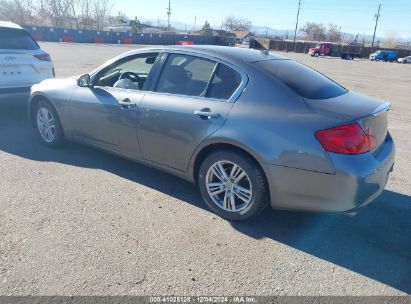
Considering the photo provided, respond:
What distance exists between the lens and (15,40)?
6.66 m

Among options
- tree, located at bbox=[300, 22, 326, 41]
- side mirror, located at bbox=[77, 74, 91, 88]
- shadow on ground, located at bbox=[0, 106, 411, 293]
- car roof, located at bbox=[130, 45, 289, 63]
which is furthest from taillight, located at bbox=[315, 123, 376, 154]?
tree, located at bbox=[300, 22, 326, 41]

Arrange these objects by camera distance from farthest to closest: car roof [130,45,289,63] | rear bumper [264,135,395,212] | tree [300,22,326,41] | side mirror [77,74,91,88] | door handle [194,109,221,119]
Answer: tree [300,22,326,41] < side mirror [77,74,91,88] < car roof [130,45,289,63] < door handle [194,109,221,119] < rear bumper [264,135,395,212]

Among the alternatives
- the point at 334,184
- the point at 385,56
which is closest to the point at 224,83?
the point at 334,184

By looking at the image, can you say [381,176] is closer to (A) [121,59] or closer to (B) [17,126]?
(A) [121,59]

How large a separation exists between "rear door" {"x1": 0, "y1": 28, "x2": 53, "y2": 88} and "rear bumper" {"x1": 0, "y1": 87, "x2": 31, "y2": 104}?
71 mm

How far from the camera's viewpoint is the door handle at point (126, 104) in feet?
13.3

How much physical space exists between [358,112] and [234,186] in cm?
127

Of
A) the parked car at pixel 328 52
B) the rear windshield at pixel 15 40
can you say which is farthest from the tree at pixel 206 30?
the rear windshield at pixel 15 40

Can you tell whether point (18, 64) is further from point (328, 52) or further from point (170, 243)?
point (328, 52)

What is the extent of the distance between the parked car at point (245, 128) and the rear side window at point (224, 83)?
10 millimetres

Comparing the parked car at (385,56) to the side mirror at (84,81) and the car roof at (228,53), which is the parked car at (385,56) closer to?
the car roof at (228,53)

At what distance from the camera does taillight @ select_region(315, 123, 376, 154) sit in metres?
2.91

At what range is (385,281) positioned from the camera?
2.77 metres

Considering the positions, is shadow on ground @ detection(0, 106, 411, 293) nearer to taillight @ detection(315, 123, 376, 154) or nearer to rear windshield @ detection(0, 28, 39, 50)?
taillight @ detection(315, 123, 376, 154)
